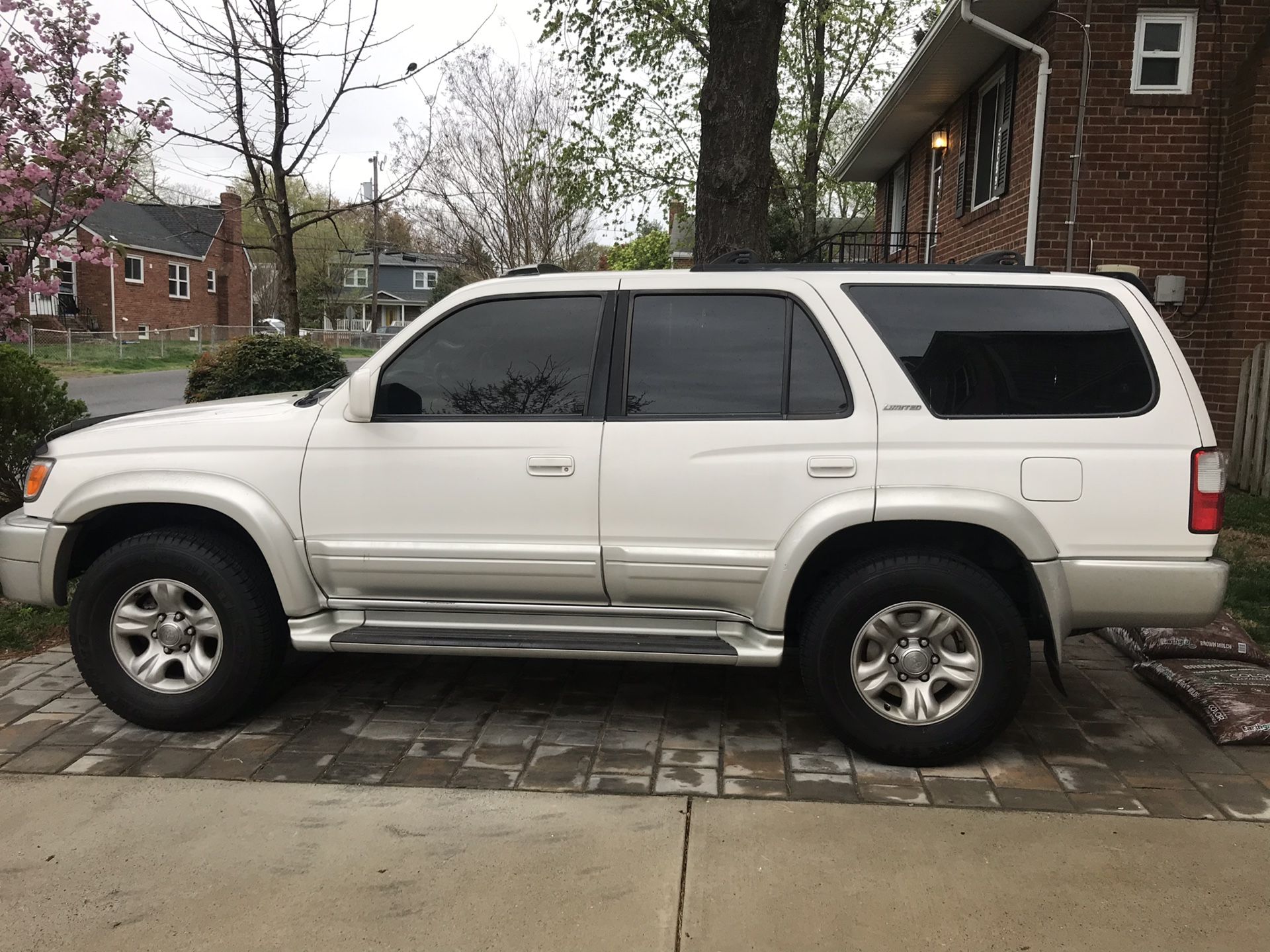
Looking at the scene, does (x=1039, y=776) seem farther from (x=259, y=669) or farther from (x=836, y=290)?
(x=259, y=669)

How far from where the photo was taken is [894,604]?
12.4ft

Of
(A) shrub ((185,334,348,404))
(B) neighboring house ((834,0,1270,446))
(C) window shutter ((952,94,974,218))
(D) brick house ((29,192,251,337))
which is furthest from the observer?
(D) brick house ((29,192,251,337))

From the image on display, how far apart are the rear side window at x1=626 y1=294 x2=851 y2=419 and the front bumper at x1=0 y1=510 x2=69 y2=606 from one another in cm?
246

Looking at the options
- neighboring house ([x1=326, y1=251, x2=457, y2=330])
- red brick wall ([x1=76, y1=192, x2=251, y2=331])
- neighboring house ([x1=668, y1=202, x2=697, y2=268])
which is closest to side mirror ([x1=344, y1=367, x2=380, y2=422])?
neighboring house ([x1=668, y1=202, x2=697, y2=268])

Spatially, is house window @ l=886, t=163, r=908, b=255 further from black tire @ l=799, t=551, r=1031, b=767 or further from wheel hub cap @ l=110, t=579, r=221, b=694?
wheel hub cap @ l=110, t=579, r=221, b=694

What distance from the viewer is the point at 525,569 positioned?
3.98 meters

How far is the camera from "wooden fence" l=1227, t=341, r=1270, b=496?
8992 mm

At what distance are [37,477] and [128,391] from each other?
18.9 m

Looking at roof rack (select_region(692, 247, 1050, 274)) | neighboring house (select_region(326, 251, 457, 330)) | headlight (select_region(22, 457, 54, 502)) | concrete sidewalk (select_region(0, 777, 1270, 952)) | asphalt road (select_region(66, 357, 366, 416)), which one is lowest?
concrete sidewalk (select_region(0, 777, 1270, 952))

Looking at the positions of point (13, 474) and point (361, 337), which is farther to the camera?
point (361, 337)

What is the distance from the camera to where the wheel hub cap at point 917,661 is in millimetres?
3803

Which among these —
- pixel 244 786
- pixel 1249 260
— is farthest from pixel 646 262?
pixel 244 786

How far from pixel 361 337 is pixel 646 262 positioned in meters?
13.5

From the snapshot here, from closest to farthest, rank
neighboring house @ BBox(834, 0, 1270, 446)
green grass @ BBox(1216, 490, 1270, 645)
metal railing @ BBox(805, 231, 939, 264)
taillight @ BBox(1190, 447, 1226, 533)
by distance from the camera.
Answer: taillight @ BBox(1190, 447, 1226, 533)
green grass @ BBox(1216, 490, 1270, 645)
neighboring house @ BBox(834, 0, 1270, 446)
metal railing @ BBox(805, 231, 939, 264)
